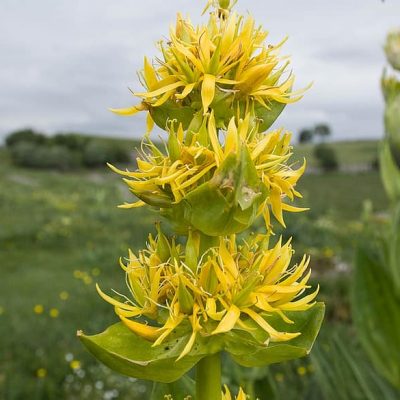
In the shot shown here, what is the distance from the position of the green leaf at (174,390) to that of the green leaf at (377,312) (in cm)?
199

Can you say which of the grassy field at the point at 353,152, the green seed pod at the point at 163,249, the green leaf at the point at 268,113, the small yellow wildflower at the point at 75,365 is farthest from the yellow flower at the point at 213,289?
the grassy field at the point at 353,152

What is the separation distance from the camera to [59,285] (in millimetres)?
7648

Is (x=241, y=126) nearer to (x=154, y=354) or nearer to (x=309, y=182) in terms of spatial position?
(x=154, y=354)

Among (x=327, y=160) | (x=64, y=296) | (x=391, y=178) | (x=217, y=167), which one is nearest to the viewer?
(x=217, y=167)

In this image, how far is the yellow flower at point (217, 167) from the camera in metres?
1.27

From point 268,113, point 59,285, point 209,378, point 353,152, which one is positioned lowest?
point 353,152

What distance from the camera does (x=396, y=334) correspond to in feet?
11.5

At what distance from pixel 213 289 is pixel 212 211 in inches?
7.6

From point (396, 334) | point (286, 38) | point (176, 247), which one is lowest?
point (396, 334)

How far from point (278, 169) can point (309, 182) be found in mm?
33378

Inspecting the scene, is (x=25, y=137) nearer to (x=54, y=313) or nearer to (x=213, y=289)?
(x=54, y=313)

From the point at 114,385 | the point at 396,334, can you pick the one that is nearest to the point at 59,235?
the point at 114,385

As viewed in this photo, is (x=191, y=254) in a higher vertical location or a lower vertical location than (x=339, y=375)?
higher

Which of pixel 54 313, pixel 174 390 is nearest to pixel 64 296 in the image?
pixel 54 313
